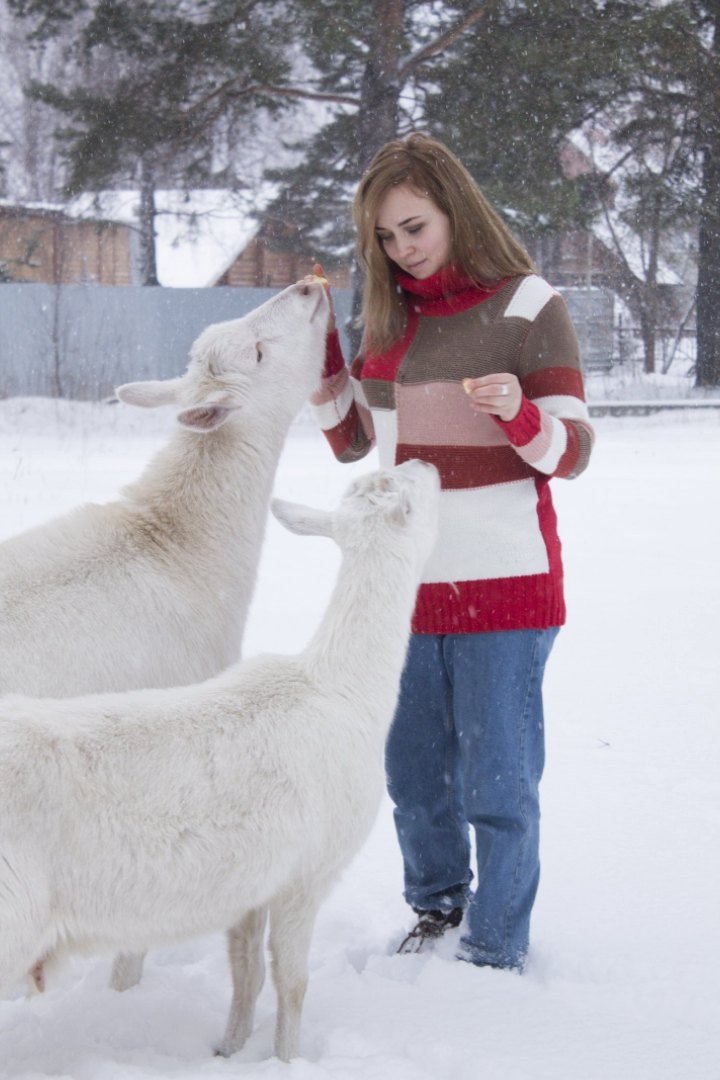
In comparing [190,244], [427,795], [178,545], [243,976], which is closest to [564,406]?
[178,545]

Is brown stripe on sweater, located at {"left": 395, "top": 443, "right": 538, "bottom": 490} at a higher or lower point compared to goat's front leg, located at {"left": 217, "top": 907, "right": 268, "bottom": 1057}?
higher

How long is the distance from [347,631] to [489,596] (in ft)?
1.72

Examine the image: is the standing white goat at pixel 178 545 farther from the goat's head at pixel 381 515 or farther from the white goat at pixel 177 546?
the goat's head at pixel 381 515

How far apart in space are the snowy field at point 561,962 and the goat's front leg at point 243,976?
5 centimetres

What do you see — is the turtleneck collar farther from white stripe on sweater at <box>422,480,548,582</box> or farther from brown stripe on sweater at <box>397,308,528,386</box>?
white stripe on sweater at <box>422,480,548,582</box>

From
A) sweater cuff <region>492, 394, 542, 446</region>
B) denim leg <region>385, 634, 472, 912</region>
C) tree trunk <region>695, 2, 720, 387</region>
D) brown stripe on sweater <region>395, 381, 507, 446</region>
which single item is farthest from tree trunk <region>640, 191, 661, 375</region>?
sweater cuff <region>492, 394, 542, 446</region>

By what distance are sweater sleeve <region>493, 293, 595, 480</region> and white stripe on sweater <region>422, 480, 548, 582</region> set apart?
13 cm

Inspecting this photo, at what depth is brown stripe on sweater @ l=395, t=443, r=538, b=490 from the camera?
3338mm

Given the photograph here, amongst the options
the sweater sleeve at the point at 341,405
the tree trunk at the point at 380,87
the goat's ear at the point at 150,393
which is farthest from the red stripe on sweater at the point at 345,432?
the tree trunk at the point at 380,87

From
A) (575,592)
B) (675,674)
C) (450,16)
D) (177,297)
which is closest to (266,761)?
(675,674)

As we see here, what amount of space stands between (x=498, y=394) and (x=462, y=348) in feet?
1.30

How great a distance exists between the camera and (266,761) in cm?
274

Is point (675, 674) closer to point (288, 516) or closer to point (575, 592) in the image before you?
point (575, 592)

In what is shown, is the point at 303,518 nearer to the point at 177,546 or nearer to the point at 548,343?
the point at 177,546
